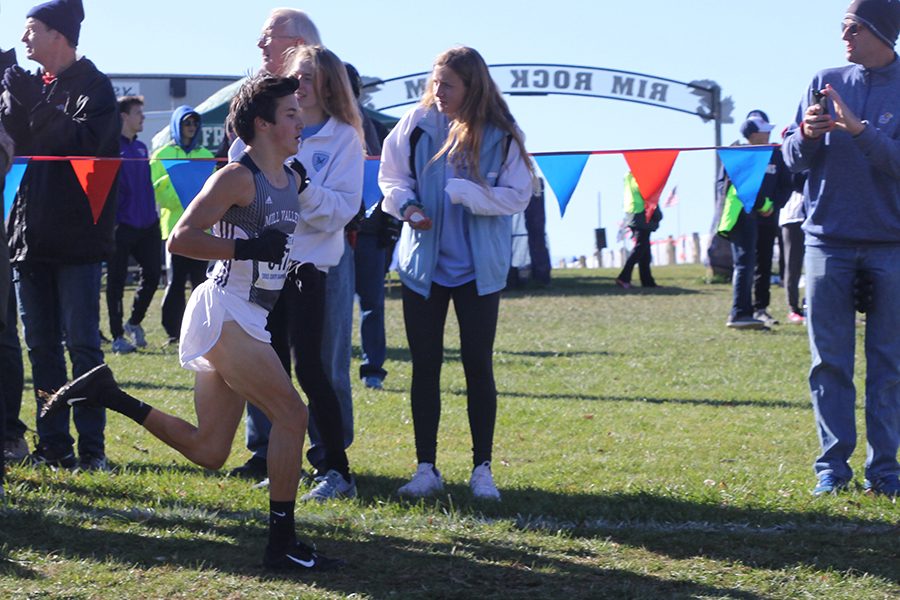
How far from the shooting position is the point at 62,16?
6.82 metres

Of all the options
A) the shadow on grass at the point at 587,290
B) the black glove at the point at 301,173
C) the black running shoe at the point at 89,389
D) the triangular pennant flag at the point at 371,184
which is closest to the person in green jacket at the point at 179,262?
the triangular pennant flag at the point at 371,184

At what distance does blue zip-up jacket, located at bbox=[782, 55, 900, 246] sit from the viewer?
247 inches

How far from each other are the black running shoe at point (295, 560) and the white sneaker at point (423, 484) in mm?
1352

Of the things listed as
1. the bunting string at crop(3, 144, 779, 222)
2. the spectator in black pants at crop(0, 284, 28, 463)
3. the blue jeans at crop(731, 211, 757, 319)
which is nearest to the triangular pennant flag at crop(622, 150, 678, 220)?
the bunting string at crop(3, 144, 779, 222)

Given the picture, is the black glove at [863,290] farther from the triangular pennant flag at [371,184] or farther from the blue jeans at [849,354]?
the triangular pennant flag at [371,184]

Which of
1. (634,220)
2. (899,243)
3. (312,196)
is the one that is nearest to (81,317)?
(312,196)

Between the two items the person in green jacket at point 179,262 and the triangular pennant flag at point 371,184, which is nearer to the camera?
the triangular pennant flag at point 371,184

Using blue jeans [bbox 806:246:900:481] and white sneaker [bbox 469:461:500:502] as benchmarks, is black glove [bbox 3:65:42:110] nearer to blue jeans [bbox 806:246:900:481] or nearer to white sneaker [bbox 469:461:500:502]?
white sneaker [bbox 469:461:500:502]

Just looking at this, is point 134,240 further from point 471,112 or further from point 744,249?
point 471,112

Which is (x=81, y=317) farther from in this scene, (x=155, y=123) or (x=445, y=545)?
(x=155, y=123)

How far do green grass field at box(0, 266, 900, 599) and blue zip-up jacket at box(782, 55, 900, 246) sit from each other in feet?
3.92

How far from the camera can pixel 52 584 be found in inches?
187

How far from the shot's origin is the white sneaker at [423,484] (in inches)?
249

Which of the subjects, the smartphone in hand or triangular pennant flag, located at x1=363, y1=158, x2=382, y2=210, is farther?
triangular pennant flag, located at x1=363, y1=158, x2=382, y2=210
